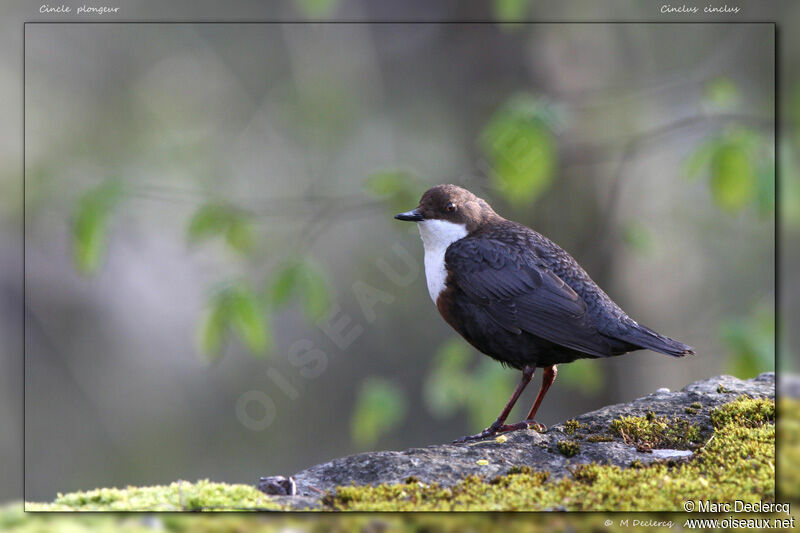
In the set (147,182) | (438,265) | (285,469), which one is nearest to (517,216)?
(438,265)

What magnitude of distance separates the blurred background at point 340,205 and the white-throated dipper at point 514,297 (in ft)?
0.94

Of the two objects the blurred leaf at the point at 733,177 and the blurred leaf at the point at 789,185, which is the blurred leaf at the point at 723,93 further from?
the blurred leaf at the point at 789,185

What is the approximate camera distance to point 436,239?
157 inches

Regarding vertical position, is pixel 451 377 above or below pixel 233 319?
below

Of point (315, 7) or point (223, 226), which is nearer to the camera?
point (315, 7)

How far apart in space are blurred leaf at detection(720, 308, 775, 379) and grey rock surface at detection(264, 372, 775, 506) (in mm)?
348

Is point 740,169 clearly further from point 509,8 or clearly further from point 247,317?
point 247,317

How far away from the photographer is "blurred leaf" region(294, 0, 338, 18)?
374 cm

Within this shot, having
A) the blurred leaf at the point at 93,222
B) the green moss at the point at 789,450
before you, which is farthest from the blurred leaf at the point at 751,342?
the blurred leaf at the point at 93,222

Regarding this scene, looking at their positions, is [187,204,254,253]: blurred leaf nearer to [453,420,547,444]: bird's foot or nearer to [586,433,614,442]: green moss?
[453,420,547,444]: bird's foot

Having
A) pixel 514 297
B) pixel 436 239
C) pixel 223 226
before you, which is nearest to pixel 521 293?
pixel 514 297

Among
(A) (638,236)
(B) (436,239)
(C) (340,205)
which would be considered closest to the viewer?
(B) (436,239)

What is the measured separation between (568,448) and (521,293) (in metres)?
0.85

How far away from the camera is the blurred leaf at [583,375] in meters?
4.50
